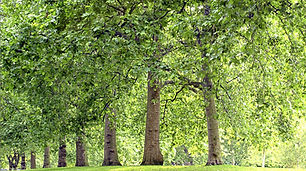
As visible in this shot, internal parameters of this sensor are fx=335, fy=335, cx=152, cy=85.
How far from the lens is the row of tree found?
7.85m

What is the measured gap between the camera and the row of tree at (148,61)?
785 cm

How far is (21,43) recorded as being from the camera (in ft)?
32.1

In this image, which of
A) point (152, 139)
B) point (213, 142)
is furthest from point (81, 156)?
point (213, 142)

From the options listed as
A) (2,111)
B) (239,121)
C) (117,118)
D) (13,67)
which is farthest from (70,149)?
(13,67)

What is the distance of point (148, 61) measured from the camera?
34.6 feet

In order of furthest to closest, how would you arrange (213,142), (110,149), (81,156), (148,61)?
(81,156)
(110,149)
(213,142)
(148,61)

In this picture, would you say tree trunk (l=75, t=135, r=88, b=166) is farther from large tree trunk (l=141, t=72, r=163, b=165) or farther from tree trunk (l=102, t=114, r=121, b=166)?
large tree trunk (l=141, t=72, r=163, b=165)

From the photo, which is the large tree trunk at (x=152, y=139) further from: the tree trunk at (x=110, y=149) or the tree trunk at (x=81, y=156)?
the tree trunk at (x=81, y=156)

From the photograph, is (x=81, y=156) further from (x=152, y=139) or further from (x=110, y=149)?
(x=152, y=139)

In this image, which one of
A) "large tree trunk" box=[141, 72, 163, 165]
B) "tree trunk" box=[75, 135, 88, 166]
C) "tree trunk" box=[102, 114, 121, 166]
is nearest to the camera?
"large tree trunk" box=[141, 72, 163, 165]

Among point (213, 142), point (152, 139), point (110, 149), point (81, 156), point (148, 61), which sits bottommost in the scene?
point (81, 156)

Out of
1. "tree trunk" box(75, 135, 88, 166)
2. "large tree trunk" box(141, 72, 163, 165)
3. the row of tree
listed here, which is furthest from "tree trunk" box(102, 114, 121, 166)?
"large tree trunk" box(141, 72, 163, 165)

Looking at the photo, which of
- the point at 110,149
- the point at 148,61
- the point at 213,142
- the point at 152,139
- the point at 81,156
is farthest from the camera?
the point at 81,156

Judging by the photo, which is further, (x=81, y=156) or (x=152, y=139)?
(x=81, y=156)
